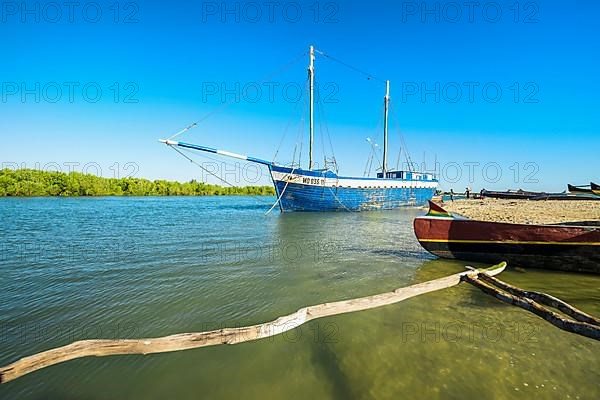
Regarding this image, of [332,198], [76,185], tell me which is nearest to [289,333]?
[332,198]

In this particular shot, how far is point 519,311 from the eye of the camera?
15.7ft

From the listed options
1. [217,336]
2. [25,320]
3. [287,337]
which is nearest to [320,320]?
[287,337]

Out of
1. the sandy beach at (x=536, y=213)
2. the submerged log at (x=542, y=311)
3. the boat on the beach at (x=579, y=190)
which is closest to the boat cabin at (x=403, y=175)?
the sandy beach at (x=536, y=213)

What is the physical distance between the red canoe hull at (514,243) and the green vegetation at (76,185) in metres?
83.3

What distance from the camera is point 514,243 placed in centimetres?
722

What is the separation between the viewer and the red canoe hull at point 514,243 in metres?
6.59

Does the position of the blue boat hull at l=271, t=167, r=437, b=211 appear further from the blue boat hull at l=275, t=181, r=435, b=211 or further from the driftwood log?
the driftwood log

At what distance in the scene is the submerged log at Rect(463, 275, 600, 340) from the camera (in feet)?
11.1

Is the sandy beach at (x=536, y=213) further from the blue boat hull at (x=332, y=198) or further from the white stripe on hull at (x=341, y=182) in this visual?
the white stripe on hull at (x=341, y=182)

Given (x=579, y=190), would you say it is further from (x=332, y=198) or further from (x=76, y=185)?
(x=76, y=185)

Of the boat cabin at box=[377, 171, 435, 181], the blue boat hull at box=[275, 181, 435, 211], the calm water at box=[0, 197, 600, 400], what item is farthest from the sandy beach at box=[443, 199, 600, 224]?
the boat cabin at box=[377, 171, 435, 181]

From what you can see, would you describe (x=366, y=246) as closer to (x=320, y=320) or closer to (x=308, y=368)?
(x=320, y=320)

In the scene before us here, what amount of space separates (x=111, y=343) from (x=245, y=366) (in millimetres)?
1518

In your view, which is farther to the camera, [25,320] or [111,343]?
[25,320]
